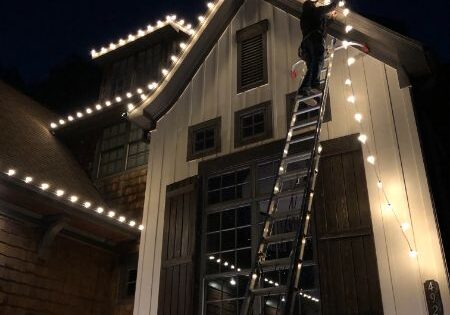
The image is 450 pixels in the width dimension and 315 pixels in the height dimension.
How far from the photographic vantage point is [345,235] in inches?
237

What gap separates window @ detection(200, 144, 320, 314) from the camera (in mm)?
6957

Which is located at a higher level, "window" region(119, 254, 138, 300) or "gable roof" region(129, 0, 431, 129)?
"gable roof" region(129, 0, 431, 129)

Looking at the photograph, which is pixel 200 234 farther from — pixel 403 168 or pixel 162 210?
pixel 403 168

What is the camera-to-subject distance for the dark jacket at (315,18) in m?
6.64

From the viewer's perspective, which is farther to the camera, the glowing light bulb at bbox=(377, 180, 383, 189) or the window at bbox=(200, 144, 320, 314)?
the window at bbox=(200, 144, 320, 314)

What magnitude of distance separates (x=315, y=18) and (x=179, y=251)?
3.84m

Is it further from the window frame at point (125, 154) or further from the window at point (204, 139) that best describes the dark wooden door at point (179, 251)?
the window frame at point (125, 154)

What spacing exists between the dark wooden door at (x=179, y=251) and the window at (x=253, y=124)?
3.35ft

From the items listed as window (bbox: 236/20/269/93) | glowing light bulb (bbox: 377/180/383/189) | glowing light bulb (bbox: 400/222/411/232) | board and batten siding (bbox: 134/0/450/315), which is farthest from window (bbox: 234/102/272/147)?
glowing light bulb (bbox: 400/222/411/232)

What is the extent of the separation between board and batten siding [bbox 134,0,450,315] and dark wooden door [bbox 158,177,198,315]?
21 centimetres

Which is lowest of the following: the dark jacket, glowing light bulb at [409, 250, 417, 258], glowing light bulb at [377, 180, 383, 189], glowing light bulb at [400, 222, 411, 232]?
glowing light bulb at [409, 250, 417, 258]

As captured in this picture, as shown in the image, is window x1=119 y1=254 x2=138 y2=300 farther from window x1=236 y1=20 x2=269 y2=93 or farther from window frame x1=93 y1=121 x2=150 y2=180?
window x1=236 y1=20 x2=269 y2=93

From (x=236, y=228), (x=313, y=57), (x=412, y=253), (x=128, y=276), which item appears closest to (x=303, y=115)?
(x=313, y=57)

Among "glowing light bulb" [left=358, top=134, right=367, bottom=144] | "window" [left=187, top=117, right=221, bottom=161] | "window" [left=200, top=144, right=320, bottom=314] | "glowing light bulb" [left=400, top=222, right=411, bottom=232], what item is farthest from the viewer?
"window" [left=187, top=117, right=221, bottom=161]
